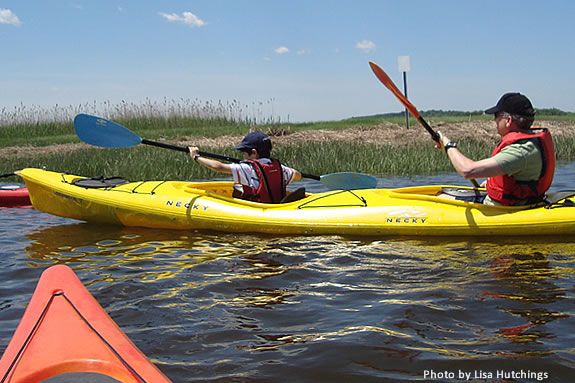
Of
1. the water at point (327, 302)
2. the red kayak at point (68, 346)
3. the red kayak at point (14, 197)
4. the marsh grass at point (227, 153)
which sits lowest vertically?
the water at point (327, 302)

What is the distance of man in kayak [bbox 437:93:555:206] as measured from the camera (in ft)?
14.6

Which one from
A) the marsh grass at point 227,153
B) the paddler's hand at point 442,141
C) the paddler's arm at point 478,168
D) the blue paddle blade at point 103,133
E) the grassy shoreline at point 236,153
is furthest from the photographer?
the grassy shoreline at point 236,153

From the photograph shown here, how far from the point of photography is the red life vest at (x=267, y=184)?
5520mm

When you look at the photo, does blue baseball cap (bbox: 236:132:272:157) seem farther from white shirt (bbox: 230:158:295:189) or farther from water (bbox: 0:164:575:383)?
water (bbox: 0:164:575:383)

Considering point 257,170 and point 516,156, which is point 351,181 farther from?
point 516,156

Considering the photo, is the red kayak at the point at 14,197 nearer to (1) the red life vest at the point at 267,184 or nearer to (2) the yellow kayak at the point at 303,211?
(2) the yellow kayak at the point at 303,211

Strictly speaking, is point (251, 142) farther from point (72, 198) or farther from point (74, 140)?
point (74, 140)

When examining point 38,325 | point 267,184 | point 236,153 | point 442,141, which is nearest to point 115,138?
point 267,184

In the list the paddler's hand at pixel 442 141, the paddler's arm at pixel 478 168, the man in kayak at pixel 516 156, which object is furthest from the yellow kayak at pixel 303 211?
the paddler's arm at pixel 478 168

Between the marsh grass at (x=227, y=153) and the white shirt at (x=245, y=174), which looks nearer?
the white shirt at (x=245, y=174)

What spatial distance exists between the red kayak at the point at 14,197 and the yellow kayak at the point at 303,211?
111 centimetres

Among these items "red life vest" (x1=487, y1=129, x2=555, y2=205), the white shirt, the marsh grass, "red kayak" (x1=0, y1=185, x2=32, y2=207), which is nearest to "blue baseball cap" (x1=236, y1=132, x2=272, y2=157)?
→ the white shirt

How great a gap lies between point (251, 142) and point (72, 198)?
193cm

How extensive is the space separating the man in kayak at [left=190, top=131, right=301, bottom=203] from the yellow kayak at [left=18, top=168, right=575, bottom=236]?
153mm
